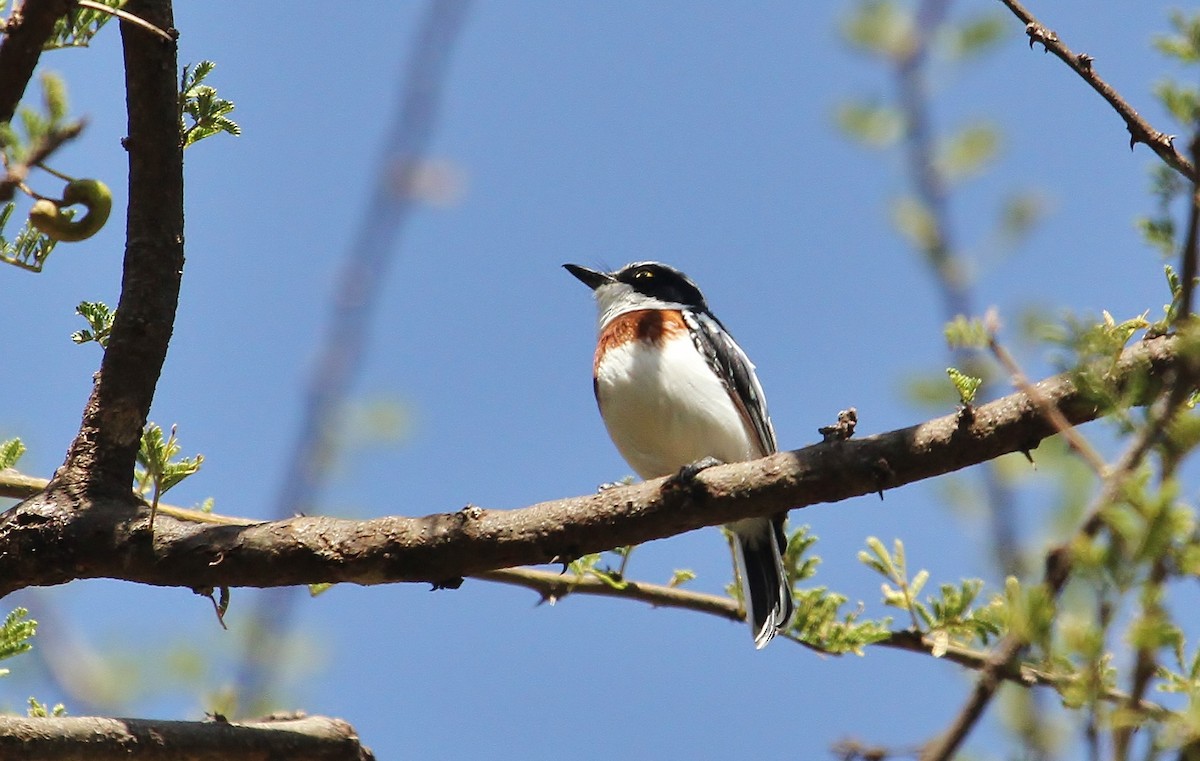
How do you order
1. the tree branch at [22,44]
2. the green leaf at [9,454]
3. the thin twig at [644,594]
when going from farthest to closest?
1. the thin twig at [644,594]
2. the green leaf at [9,454]
3. the tree branch at [22,44]

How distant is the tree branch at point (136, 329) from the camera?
3.53 meters

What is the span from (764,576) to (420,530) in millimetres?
2356

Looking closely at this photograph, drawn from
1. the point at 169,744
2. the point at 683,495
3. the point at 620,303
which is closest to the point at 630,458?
the point at 620,303

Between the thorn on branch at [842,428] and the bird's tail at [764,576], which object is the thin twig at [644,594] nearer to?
the bird's tail at [764,576]

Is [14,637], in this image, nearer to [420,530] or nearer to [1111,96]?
[420,530]

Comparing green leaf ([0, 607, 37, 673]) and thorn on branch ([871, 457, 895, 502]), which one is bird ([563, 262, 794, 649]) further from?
green leaf ([0, 607, 37, 673])

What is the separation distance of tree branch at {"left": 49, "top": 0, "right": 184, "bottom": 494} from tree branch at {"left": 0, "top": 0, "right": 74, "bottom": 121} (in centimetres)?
85

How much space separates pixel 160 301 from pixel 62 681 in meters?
1.23

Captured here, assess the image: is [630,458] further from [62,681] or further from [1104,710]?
[1104,710]

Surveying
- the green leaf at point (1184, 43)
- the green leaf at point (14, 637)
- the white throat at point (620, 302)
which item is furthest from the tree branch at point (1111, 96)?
the white throat at point (620, 302)

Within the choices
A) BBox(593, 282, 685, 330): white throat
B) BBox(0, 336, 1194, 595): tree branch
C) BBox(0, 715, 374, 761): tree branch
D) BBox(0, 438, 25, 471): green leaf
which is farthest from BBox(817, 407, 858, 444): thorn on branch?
BBox(593, 282, 685, 330): white throat

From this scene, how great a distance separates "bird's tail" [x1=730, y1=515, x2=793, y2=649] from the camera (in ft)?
16.9

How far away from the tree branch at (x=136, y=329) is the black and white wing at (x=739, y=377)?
323 centimetres

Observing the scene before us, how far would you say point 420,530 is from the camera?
349 cm
